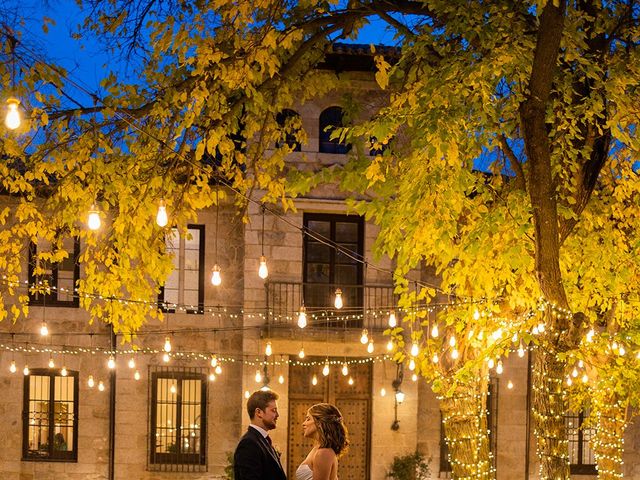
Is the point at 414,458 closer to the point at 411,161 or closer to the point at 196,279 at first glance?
the point at 196,279

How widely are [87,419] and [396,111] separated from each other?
11689 mm

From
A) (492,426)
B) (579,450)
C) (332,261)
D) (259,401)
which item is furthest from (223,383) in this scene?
(259,401)

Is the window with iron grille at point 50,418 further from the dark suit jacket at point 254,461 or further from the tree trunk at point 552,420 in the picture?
the dark suit jacket at point 254,461

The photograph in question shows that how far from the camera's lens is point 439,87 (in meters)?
9.63

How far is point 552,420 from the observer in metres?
10.1

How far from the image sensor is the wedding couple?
22.4 feet

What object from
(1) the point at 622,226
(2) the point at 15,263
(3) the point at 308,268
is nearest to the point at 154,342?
(3) the point at 308,268

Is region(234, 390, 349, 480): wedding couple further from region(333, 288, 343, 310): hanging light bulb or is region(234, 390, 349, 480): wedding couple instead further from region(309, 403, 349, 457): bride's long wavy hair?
region(333, 288, 343, 310): hanging light bulb

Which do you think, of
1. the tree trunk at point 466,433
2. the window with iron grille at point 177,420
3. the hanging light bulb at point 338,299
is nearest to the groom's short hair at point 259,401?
the tree trunk at point 466,433

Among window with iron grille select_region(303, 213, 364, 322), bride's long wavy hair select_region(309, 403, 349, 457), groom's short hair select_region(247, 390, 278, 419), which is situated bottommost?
bride's long wavy hair select_region(309, 403, 349, 457)

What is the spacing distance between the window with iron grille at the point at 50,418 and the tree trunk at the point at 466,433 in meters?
9.82

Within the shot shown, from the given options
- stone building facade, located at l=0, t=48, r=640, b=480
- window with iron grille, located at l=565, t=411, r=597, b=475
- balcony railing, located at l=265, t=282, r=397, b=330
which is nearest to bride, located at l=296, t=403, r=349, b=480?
balcony railing, located at l=265, t=282, r=397, b=330

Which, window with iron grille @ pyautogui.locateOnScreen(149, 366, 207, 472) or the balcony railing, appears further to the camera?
window with iron grille @ pyautogui.locateOnScreen(149, 366, 207, 472)

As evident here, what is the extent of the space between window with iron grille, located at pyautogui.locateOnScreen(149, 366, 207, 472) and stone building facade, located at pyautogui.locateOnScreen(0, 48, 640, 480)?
0.03 metres
